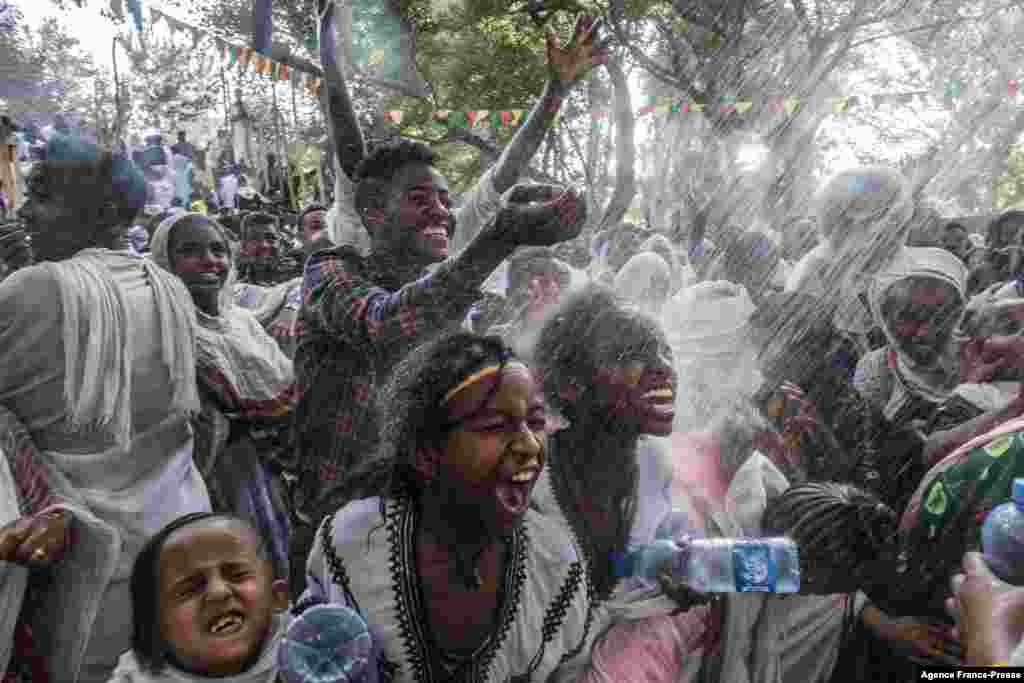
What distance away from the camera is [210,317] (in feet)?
10.9

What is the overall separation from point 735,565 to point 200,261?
2.39 m

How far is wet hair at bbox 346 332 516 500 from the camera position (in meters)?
1.78

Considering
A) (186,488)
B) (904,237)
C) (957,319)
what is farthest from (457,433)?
(904,237)

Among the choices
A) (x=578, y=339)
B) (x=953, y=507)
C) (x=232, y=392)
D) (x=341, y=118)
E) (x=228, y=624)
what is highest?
(x=341, y=118)

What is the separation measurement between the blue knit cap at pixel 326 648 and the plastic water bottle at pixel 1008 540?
1043mm

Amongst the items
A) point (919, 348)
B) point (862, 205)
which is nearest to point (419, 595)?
point (919, 348)

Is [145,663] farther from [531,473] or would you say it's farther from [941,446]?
[941,446]

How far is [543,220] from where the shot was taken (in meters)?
2.09

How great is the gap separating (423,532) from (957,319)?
2219 millimetres

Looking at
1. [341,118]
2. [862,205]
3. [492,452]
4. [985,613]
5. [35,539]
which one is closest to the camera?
[985,613]

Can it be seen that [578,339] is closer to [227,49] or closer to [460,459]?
[460,459]

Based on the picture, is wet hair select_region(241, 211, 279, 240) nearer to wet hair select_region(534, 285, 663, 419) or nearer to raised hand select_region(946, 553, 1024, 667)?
wet hair select_region(534, 285, 663, 419)

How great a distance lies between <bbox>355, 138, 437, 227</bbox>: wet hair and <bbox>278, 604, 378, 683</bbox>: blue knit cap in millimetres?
1292

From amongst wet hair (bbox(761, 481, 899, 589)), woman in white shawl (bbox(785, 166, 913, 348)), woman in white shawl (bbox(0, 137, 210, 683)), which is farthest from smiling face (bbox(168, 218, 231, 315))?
woman in white shawl (bbox(785, 166, 913, 348))
